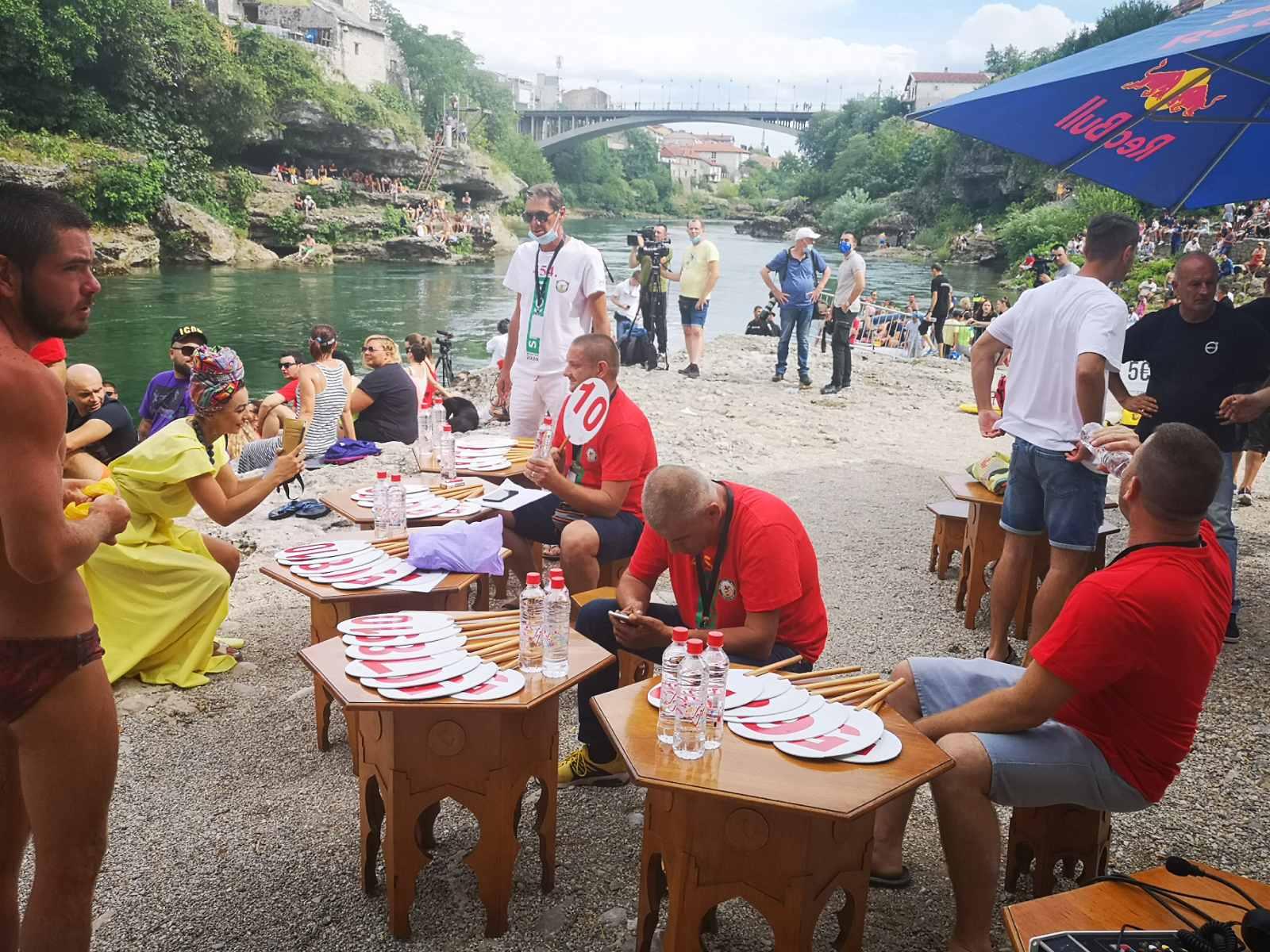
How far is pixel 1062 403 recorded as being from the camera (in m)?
3.98

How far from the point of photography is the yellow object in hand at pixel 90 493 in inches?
85.4

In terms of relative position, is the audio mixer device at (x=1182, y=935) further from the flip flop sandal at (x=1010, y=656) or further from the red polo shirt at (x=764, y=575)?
the flip flop sandal at (x=1010, y=656)

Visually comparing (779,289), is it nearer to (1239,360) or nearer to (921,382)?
(921,382)

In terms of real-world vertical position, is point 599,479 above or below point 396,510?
above

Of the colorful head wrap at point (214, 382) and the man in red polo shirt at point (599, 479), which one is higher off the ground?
the colorful head wrap at point (214, 382)

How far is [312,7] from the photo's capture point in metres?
49.5

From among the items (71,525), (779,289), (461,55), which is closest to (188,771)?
(71,525)

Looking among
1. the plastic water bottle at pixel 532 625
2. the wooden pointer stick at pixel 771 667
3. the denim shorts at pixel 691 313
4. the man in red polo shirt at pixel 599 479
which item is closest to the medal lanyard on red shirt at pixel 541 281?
the man in red polo shirt at pixel 599 479

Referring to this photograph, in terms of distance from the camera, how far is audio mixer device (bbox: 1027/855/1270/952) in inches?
67.4

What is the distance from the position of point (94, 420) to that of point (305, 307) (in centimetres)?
1948

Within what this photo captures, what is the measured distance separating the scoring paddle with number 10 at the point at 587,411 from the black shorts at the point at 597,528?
40 centimetres

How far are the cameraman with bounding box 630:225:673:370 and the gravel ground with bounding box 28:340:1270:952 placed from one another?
21.9 feet

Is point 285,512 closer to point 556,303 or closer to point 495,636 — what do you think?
point 556,303

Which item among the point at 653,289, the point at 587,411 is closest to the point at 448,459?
the point at 587,411
